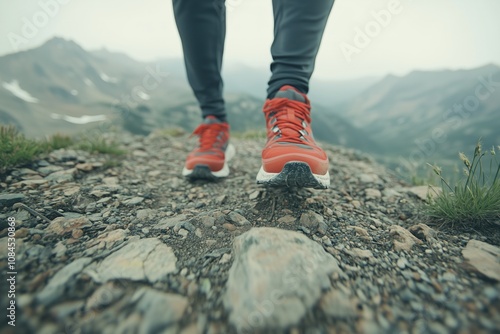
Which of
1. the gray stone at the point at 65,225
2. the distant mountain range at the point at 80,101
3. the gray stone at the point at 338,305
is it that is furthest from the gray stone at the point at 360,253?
the distant mountain range at the point at 80,101

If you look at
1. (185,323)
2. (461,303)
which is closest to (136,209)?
(185,323)

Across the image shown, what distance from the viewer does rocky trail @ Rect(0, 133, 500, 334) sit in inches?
35.8

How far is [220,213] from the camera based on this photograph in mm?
1789

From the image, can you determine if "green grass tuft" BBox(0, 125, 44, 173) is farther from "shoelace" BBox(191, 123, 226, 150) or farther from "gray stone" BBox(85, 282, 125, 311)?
"gray stone" BBox(85, 282, 125, 311)

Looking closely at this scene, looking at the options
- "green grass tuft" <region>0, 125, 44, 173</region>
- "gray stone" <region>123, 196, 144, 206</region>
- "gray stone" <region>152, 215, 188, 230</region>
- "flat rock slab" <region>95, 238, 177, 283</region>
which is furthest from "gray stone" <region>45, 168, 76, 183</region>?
"flat rock slab" <region>95, 238, 177, 283</region>

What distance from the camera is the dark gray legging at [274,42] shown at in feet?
5.80

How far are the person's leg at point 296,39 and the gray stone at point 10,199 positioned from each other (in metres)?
2.12

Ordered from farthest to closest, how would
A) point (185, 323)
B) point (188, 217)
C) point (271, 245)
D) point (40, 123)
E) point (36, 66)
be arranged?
point (36, 66), point (40, 123), point (188, 217), point (271, 245), point (185, 323)

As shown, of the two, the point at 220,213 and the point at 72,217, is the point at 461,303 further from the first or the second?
the point at 72,217

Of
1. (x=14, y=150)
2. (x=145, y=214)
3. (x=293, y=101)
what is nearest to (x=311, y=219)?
(x=293, y=101)

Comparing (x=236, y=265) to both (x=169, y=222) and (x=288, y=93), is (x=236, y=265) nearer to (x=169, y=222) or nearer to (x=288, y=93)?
(x=169, y=222)

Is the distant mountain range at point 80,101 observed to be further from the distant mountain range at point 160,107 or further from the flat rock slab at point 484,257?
the flat rock slab at point 484,257

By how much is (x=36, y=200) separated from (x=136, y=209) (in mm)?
723

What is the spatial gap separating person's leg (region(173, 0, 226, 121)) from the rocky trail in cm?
120
